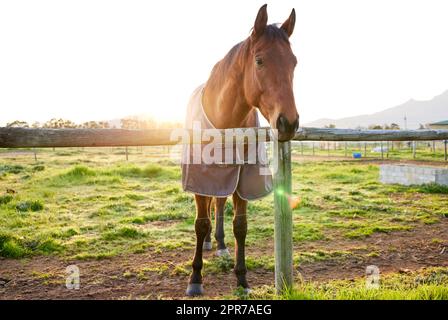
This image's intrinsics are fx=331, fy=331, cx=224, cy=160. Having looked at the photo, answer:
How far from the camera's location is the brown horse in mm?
2552

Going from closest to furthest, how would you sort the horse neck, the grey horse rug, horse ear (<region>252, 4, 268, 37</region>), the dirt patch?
horse ear (<region>252, 4, 268, 37</region>), the horse neck, the grey horse rug, the dirt patch

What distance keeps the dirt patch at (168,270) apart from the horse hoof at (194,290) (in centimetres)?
8

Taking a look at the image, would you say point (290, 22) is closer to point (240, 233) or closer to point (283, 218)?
point (283, 218)

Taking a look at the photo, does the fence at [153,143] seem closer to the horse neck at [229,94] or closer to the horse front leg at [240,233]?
the horse neck at [229,94]

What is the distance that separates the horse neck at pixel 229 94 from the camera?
10.4 ft

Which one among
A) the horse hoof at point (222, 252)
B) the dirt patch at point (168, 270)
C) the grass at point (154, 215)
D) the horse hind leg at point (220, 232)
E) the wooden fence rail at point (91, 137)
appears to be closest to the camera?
the wooden fence rail at point (91, 137)

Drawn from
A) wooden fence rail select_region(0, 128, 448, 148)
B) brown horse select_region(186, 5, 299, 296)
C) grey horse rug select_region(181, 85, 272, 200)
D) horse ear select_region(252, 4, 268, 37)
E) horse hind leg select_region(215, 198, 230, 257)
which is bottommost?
horse hind leg select_region(215, 198, 230, 257)

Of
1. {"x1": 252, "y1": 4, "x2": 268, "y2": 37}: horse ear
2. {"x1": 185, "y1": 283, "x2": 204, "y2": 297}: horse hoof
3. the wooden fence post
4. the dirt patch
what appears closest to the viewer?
{"x1": 252, "y1": 4, "x2": 268, "y2": 37}: horse ear

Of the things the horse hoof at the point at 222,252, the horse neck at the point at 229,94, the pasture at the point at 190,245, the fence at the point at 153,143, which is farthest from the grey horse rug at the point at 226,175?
the horse hoof at the point at 222,252

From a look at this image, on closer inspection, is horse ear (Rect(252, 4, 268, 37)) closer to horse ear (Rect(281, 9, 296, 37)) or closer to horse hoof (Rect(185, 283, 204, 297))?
horse ear (Rect(281, 9, 296, 37))

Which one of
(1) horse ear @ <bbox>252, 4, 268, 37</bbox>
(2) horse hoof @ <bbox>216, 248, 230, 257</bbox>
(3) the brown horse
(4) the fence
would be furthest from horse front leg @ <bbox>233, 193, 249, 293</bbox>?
(1) horse ear @ <bbox>252, 4, 268, 37</bbox>
